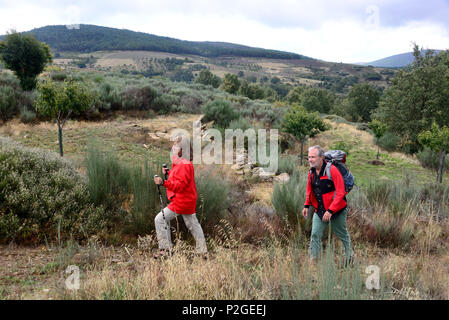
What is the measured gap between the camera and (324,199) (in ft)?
12.6

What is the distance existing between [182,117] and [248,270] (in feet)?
49.1

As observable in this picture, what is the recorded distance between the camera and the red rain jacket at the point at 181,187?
398cm

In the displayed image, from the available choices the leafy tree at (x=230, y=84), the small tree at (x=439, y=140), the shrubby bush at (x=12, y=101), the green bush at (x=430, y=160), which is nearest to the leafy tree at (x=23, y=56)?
the shrubby bush at (x=12, y=101)

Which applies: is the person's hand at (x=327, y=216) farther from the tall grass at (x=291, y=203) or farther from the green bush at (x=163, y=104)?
the green bush at (x=163, y=104)

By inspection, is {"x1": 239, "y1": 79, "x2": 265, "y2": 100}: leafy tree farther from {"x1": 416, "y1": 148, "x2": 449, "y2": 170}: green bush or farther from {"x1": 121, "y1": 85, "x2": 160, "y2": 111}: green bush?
{"x1": 416, "y1": 148, "x2": 449, "y2": 170}: green bush

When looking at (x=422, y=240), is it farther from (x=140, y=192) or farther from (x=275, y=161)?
(x=275, y=161)

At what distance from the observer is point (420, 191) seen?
24.0 feet

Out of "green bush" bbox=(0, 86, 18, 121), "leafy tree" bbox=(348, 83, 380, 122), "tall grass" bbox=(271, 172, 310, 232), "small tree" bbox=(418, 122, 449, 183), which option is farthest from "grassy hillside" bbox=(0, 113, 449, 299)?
"leafy tree" bbox=(348, 83, 380, 122)

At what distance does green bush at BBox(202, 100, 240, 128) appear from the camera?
55.9 feet

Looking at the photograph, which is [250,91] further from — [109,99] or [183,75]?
[183,75]

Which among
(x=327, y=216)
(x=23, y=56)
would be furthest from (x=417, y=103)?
(x=23, y=56)

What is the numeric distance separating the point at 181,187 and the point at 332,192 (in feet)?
6.43

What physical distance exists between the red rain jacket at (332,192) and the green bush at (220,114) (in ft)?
42.8
